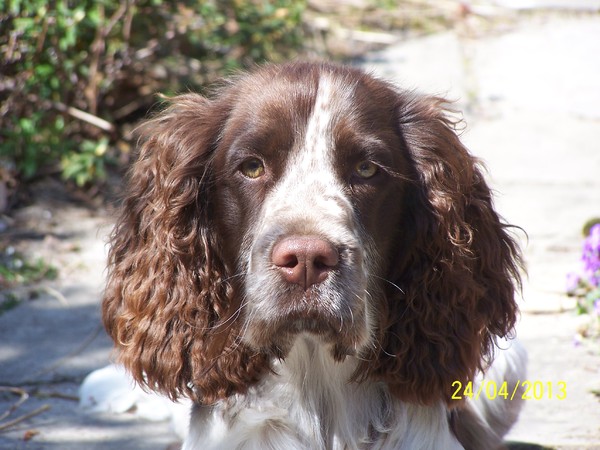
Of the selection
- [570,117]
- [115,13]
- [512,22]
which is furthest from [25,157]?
[512,22]

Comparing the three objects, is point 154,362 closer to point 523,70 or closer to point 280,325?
point 280,325

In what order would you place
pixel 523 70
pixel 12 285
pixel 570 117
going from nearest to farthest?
pixel 12 285
pixel 570 117
pixel 523 70

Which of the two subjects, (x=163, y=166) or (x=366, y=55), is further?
(x=366, y=55)

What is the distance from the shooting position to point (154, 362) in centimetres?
333

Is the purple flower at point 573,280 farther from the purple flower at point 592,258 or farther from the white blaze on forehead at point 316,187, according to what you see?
the white blaze on forehead at point 316,187

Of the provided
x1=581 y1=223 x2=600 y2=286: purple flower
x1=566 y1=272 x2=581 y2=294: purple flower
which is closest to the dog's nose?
Answer: x1=581 y1=223 x2=600 y2=286: purple flower

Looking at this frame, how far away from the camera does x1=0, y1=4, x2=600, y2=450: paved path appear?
4.08m

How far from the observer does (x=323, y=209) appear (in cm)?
300

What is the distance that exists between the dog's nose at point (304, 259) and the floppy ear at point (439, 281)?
0.48 meters

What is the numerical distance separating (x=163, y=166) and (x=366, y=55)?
19.5ft

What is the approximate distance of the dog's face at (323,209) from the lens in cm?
315

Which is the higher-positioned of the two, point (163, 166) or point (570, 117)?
point (163, 166)

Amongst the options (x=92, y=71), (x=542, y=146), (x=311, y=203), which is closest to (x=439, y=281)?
(x=311, y=203)
